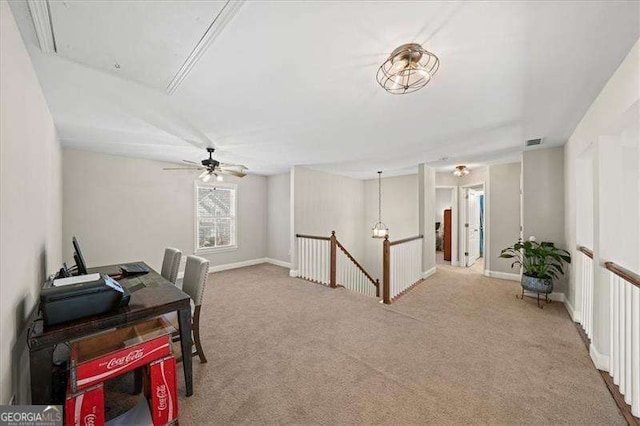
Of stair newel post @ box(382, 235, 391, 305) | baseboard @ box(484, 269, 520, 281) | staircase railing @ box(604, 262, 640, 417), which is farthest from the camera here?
baseboard @ box(484, 269, 520, 281)

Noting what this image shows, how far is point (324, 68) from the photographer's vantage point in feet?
5.74

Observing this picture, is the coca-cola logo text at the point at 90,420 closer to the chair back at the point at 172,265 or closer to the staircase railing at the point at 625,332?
the chair back at the point at 172,265

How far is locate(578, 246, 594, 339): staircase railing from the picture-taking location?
8.50ft

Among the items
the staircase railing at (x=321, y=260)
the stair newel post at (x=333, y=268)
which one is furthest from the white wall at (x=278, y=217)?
the stair newel post at (x=333, y=268)

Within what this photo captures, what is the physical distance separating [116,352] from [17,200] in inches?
41.7

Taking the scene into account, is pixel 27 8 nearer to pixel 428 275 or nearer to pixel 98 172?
pixel 98 172

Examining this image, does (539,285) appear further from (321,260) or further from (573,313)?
(321,260)

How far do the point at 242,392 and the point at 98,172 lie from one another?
440 cm

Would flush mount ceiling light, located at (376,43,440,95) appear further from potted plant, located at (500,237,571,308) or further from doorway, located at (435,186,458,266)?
doorway, located at (435,186,458,266)

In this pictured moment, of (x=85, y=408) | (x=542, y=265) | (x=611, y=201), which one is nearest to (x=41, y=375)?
(x=85, y=408)

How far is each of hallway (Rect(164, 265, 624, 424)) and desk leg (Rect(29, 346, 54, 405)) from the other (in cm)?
77

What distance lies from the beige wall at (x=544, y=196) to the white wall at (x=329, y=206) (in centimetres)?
387

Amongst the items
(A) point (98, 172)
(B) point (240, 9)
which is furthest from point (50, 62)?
(A) point (98, 172)

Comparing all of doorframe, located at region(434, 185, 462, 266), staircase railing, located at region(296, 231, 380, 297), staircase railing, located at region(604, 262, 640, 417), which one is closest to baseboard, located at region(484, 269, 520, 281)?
doorframe, located at region(434, 185, 462, 266)
